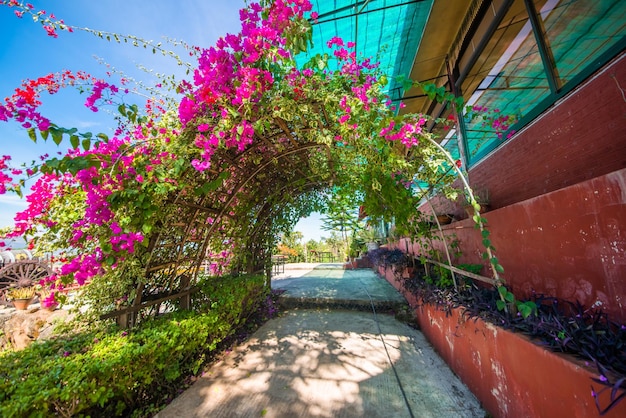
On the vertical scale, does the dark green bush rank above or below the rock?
above

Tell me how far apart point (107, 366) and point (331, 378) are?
1.85 metres

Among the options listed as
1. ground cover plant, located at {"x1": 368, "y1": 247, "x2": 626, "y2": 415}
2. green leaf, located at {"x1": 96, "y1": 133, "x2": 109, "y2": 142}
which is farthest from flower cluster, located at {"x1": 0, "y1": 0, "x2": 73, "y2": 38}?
ground cover plant, located at {"x1": 368, "y1": 247, "x2": 626, "y2": 415}

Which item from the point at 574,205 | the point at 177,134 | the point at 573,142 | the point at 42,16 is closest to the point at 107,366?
the point at 177,134

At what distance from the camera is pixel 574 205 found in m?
1.42

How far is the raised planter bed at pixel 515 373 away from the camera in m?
1.04

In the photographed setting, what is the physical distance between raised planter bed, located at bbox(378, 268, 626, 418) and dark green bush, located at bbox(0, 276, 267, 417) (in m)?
2.50

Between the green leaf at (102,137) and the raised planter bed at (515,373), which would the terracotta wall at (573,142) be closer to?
the raised planter bed at (515,373)

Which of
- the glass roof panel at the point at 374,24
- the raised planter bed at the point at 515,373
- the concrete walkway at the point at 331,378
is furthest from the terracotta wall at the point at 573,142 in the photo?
the concrete walkway at the point at 331,378

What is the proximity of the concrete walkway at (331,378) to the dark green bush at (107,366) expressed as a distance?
0.28 metres

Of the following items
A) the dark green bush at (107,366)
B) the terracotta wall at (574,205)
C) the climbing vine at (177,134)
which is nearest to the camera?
the terracotta wall at (574,205)

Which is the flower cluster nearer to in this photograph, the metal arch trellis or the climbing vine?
the climbing vine

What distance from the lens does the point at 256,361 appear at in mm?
2732

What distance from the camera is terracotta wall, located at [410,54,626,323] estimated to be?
4.08ft

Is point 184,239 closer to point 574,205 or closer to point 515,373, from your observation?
point 515,373
